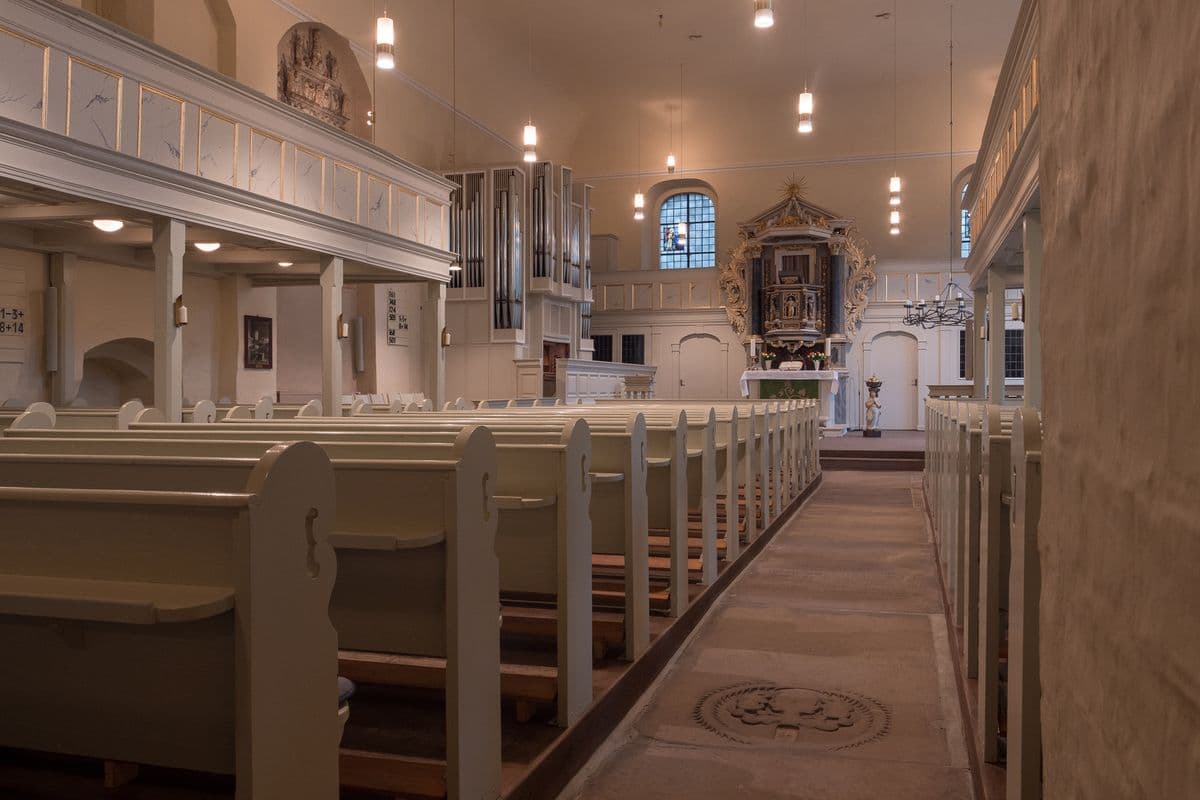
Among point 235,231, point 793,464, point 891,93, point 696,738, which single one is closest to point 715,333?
point 891,93

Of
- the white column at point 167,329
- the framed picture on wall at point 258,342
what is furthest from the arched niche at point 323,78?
the white column at point 167,329

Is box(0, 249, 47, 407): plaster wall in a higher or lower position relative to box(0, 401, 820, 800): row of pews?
higher

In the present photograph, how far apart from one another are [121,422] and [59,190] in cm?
199

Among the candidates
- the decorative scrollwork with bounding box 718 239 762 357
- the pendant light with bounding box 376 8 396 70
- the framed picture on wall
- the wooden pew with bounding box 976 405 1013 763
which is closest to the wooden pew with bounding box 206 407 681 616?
the wooden pew with bounding box 976 405 1013 763

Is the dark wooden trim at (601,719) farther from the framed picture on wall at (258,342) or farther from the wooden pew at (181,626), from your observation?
the framed picture on wall at (258,342)

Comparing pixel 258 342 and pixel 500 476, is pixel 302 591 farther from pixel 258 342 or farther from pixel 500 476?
pixel 258 342

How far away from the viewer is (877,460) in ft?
45.1

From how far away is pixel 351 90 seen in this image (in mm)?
13961

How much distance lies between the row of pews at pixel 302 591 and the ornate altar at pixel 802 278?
16064 millimetres

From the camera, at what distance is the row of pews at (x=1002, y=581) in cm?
212

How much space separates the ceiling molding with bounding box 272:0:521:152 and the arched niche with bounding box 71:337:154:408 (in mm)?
4866

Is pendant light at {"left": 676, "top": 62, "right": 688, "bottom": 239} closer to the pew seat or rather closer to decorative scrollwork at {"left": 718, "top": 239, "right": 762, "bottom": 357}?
decorative scrollwork at {"left": 718, "top": 239, "right": 762, "bottom": 357}

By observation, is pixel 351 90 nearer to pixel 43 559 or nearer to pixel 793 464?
pixel 793 464

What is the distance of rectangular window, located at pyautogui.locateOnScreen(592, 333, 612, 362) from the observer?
2208cm
